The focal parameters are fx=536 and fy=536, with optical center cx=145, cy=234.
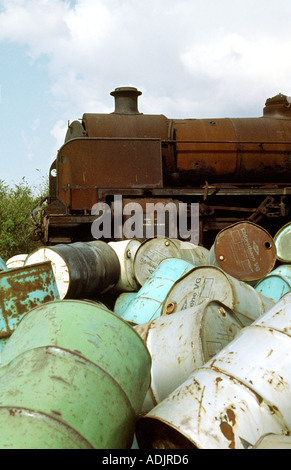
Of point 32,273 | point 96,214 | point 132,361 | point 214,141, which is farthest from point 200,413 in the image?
point 214,141

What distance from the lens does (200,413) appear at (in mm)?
2215

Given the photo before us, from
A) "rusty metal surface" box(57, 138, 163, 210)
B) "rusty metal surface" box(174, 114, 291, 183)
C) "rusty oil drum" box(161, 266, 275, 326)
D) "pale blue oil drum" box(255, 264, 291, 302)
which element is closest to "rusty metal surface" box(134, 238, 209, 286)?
"pale blue oil drum" box(255, 264, 291, 302)

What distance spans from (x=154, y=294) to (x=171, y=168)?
4.98m

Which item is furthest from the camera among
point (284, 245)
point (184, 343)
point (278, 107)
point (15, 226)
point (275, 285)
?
point (15, 226)

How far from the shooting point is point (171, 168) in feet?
31.7

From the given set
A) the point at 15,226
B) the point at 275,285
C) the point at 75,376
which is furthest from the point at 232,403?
the point at 15,226

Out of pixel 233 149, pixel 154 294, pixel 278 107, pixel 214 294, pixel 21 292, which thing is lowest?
pixel 154 294

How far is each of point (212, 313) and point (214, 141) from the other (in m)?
6.92

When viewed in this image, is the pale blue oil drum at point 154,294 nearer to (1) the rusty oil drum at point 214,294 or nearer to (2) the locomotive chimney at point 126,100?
(1) the rusty oil drum at point 214,294

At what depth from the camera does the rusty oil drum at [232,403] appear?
216 cm

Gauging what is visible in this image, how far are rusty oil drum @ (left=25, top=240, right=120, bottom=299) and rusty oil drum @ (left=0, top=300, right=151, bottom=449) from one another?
2.59m

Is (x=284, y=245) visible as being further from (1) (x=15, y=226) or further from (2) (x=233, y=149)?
(1) (x=15, y=226)

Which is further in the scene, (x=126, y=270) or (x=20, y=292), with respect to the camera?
(x=126, y=270)
